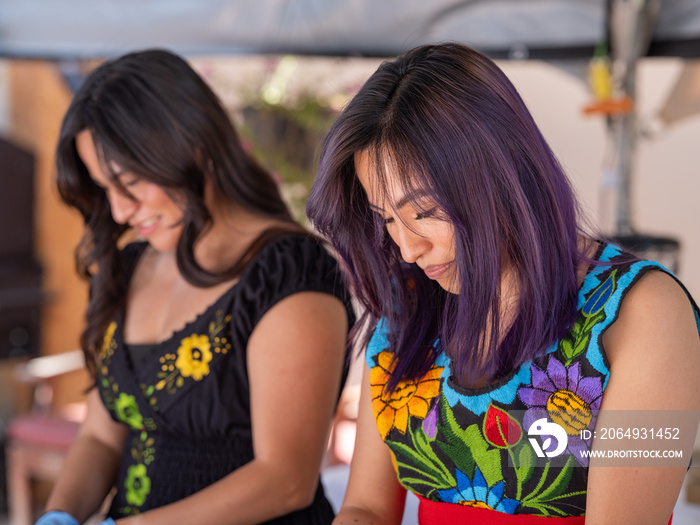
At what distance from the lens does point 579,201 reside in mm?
1006

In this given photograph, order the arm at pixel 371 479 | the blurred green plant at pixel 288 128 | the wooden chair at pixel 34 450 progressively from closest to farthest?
the arm at pixel 371 479
the blurred green plant at pixel 288 128
the wooden chair at pixel 34 450

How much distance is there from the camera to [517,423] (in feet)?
3.19

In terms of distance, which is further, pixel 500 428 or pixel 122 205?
pixel 122 205

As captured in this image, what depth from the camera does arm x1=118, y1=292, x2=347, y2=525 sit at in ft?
4.09

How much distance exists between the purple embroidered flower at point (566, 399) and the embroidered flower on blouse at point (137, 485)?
2.66 feet

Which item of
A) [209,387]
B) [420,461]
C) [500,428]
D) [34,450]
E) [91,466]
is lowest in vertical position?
[34,450]

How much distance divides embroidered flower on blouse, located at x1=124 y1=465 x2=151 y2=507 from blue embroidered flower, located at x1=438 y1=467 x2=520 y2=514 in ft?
2.17

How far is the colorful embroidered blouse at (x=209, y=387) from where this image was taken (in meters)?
1.33

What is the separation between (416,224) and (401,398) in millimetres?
289

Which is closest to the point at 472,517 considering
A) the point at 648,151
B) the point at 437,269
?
the point at 437,269

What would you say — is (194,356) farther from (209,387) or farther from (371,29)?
(371,29)

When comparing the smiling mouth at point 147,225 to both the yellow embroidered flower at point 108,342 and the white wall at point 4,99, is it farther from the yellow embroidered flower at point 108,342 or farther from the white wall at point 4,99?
the white wall at point 4,99

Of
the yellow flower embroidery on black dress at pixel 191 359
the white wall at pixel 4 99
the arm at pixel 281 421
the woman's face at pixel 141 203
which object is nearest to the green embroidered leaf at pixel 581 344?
the arm at pixel 281 421

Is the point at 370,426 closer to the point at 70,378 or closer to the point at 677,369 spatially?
the point at 677,369
